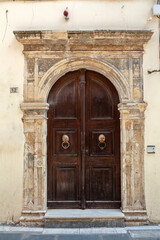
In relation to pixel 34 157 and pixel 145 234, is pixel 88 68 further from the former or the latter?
pixel 145 234

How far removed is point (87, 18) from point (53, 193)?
323cm

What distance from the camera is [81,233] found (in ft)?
12.9

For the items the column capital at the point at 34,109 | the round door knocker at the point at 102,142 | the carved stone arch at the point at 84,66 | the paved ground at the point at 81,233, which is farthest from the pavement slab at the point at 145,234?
the column capital at the point at 34,109

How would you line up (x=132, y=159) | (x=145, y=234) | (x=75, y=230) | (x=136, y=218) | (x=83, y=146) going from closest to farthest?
(x=145, y=234) < (x=75, y=230) < (x=136, y=218) < (x=132, y=159) < (x=83, y=146)

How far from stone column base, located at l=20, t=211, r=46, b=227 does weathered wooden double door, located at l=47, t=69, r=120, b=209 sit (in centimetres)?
30

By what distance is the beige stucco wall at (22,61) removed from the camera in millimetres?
4320

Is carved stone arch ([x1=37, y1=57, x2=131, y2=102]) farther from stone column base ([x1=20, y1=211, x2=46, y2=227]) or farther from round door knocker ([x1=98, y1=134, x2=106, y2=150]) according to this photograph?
stone column base ([x1=20, y1=211, x2=46, y2=227])

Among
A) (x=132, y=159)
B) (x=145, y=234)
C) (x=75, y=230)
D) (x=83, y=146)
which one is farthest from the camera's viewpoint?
(x=83, y=146)

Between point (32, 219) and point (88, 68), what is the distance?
2.81 metres

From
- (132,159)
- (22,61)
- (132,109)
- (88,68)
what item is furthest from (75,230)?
(22,61)

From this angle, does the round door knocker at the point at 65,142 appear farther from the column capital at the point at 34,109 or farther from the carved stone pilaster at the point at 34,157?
Result: the column capital at the point at 34,109

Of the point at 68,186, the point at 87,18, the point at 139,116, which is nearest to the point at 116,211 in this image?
the point at 68,186

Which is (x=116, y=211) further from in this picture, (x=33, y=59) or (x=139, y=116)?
(x=33, y=59)

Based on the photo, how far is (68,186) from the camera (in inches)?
177
